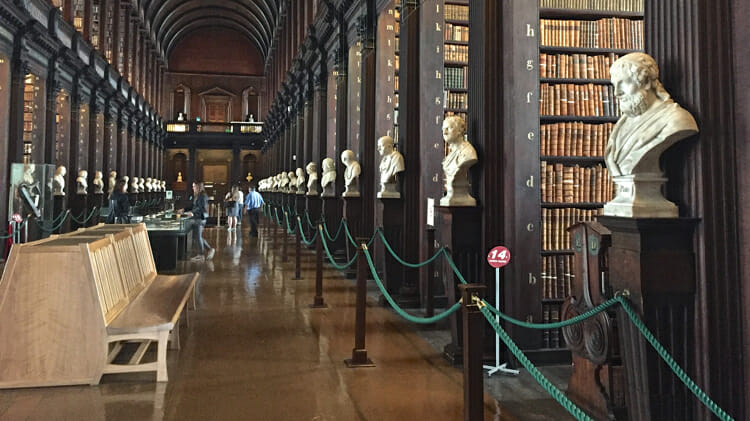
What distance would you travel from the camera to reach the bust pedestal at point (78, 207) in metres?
14.3

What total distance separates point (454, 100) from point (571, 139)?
80.3 inches

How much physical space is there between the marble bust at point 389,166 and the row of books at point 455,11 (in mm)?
1553

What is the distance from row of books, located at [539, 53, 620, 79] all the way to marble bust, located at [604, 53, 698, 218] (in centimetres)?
219

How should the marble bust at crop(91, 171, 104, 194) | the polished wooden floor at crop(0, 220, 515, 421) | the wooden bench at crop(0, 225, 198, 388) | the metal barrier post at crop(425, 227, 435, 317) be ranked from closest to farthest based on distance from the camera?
1. the polished wooden floor at crop(0, 220, 515, 421)
2. the wooden bench at crop(0, 225, 198, 388)
3. the metal barrier post at crop(425, 227, 435, 317)
4. the marble bust at crop(91, 171, 104, 194)

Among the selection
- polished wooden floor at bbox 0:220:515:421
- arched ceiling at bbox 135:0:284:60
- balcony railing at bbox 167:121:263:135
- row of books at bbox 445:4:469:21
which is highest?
arched ceiling at bbox 135:0:284:60

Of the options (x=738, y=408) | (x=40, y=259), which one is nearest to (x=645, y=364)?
(x=738, y=408)

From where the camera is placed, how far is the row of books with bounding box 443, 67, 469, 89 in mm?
5910

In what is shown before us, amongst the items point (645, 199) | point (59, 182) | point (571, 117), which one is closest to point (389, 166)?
point (571, 117)

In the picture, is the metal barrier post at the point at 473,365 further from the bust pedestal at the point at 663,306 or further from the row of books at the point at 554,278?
the row of books at the point at 554,278

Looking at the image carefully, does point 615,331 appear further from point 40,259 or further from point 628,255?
point 40,259

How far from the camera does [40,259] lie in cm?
316

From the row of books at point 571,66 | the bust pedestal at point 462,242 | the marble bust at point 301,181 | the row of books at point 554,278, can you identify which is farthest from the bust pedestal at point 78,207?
the row of books at point 554,278

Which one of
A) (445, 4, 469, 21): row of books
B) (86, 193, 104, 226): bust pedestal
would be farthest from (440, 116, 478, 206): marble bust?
(86, 193, 104, 226): bust pedestal

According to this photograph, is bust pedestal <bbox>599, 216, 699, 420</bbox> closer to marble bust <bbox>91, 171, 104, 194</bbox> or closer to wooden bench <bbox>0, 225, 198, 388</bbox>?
wooden bench <bbox>0, 225, 198, 388</bbox>
